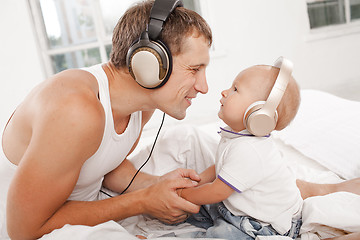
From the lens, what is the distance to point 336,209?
94 centimetres

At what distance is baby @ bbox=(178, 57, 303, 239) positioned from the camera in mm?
→ 971

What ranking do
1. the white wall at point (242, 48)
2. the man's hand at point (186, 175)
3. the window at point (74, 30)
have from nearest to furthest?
1. the man's hand at point (186, 175)
2. the white wall at point (242, 48)
3. the window at point (74, 30)

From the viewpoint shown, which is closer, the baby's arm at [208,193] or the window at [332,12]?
the baby's arm at [208,193]

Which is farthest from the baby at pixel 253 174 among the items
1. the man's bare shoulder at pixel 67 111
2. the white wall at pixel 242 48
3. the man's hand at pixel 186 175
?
the white wall at pixel 242 48

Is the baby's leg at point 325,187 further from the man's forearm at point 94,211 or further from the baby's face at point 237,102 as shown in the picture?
the man's forearm at point 94,211

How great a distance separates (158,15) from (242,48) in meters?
3.36

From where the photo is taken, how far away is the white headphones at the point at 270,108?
0.90 meters

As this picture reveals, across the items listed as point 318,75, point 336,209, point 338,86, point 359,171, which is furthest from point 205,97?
point 336,209

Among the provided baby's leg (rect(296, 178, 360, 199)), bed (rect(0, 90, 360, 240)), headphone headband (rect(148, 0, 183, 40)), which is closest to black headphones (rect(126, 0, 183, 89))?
headphone headband (rect(148, 0, 183, 40))

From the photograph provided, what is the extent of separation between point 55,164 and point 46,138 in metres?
0.08

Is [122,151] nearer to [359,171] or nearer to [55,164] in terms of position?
[55,164]

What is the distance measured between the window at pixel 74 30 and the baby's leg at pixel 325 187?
10.5 ft

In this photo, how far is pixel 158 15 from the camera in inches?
39.2

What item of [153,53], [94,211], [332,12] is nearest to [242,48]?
[332,12]
